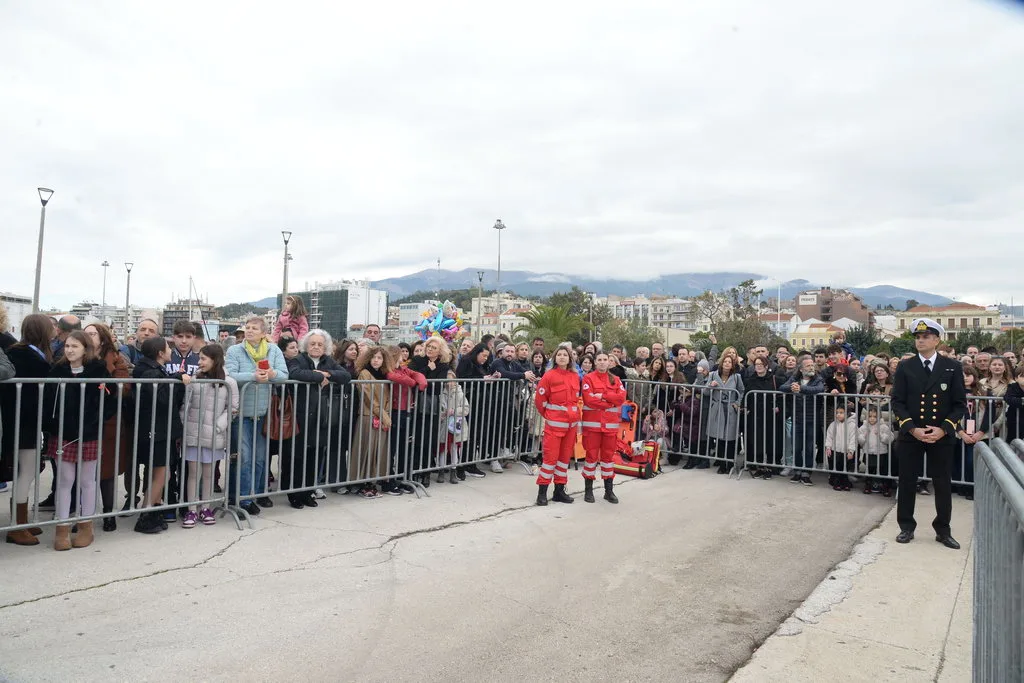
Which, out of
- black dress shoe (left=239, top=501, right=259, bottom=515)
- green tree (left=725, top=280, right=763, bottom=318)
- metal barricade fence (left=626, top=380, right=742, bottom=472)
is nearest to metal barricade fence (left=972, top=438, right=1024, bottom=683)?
black dress shoe (left=239, top=501, right=259, bottom=515)

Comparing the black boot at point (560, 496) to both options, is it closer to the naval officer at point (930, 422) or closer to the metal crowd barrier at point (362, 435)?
the metal crowd barrier at point (362, 435)

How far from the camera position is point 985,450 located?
3180 mm

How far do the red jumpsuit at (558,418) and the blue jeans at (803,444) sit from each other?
11.8 feet

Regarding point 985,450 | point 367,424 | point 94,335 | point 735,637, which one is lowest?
point 735,637

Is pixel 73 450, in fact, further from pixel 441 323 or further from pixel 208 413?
pixel 441 323

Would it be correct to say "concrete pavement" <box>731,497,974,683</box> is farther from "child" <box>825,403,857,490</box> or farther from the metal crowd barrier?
the metal crowd barrier

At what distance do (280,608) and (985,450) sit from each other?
3.95m

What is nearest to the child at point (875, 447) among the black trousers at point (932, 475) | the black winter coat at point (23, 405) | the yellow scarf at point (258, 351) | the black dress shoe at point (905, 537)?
the black trousers at point (932, 475)

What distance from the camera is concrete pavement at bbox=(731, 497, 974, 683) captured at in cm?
379

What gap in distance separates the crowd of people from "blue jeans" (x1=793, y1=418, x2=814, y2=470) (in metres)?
0.02

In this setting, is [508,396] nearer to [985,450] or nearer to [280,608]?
[280,608]

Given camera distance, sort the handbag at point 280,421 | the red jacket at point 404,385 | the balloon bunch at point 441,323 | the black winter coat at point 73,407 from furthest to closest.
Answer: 1. the balloon bunch at point 441,323
2. the red jacket at point 404,385
3. the handbag at point 280,421
4. the black winter coat at point 73,407

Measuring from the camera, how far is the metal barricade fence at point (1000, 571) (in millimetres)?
1923

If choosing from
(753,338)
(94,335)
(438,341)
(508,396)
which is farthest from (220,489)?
(753,338)
